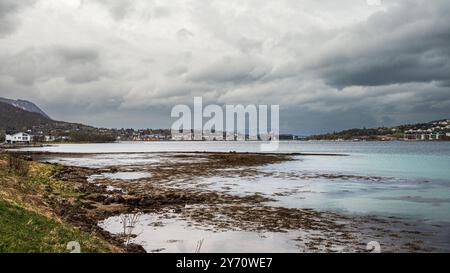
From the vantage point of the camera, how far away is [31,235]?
461 inches

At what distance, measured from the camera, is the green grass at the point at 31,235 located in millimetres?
10477

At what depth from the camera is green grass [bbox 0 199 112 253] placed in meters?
10.5

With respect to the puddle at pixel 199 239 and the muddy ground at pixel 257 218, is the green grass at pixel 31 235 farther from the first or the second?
the puddle at pixel 199 239

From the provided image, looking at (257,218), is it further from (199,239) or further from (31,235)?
(31,235)

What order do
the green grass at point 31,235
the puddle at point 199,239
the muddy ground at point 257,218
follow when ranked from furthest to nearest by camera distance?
the muddy ground at point 257,218, the puddle at point 199,239, the green grass at point 31,235

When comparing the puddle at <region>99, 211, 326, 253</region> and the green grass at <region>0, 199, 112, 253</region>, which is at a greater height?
the green grass at <region>0, 199, 112, 253</region>

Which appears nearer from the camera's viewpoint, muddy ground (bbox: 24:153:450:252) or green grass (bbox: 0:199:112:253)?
green grass (bbox: 0:199:112:253)

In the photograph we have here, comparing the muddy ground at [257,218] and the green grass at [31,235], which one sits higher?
the green grass at [31,235]

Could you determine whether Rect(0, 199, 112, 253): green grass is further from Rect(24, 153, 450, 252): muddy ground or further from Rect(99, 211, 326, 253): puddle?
Rect(99, 211, 326, 253): puddle

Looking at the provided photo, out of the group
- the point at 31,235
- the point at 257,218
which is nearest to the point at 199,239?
the point at 257,218

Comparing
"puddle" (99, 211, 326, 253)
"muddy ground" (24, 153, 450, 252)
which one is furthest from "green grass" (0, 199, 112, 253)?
"puddle" (99, 211, 326, 253)

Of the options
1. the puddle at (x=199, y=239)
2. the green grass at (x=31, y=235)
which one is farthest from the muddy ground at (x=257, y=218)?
the green grass at (x=31, y=235)

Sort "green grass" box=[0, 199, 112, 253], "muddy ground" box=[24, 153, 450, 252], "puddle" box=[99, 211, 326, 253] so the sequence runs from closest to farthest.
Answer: "green grass" box=[0, 199, 112, 253] < "puddle" box=[99, 211, 326, 253] < "muddy ground" box=[24, 153, 450, 252]
